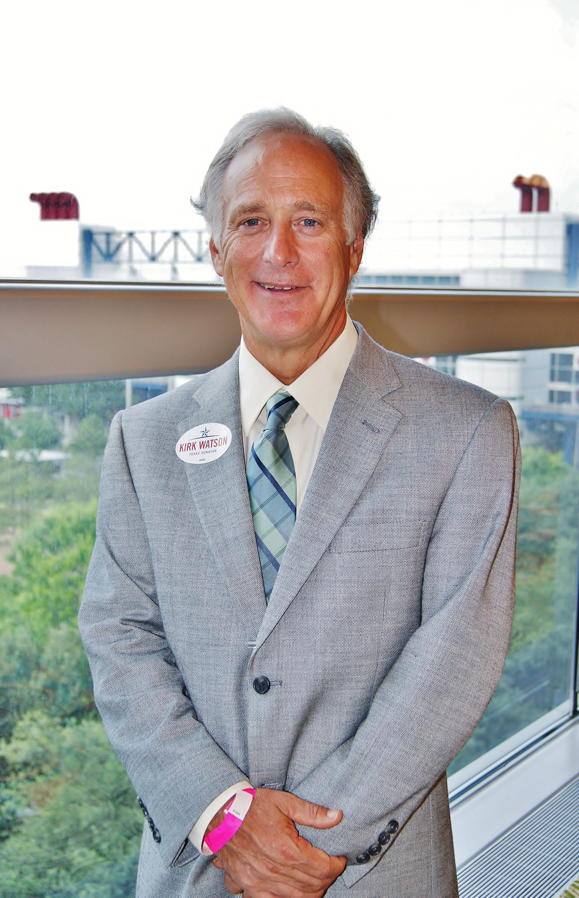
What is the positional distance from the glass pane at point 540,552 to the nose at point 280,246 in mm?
1729

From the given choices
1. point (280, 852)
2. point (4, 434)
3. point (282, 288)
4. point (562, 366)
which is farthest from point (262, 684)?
point (562, 366)

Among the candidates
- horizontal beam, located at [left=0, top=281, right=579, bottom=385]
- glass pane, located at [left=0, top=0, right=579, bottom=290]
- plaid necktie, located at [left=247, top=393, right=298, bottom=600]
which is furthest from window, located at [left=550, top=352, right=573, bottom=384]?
plaid necktie, located at [left=247, top=393, right=298, bottom=600]

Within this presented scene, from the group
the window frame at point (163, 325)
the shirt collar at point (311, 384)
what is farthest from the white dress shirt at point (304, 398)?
the window frame at point (163, 325)

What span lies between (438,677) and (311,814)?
31 cm

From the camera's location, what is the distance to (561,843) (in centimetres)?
307

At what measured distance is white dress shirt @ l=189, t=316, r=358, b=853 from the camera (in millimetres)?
1733

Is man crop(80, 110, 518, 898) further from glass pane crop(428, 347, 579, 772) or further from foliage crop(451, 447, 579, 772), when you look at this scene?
foliage crop(451, 447, 579, 772)

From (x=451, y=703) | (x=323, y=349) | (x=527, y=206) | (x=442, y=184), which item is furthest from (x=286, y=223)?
(x=527, y=206)

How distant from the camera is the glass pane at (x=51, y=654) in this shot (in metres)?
2.00

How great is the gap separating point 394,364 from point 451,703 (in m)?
0.62

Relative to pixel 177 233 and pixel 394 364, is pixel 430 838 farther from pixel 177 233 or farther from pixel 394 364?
pixel 177 233

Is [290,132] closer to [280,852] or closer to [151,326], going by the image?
[151,326]

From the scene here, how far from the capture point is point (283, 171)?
5.39 ft

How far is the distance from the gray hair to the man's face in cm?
2
